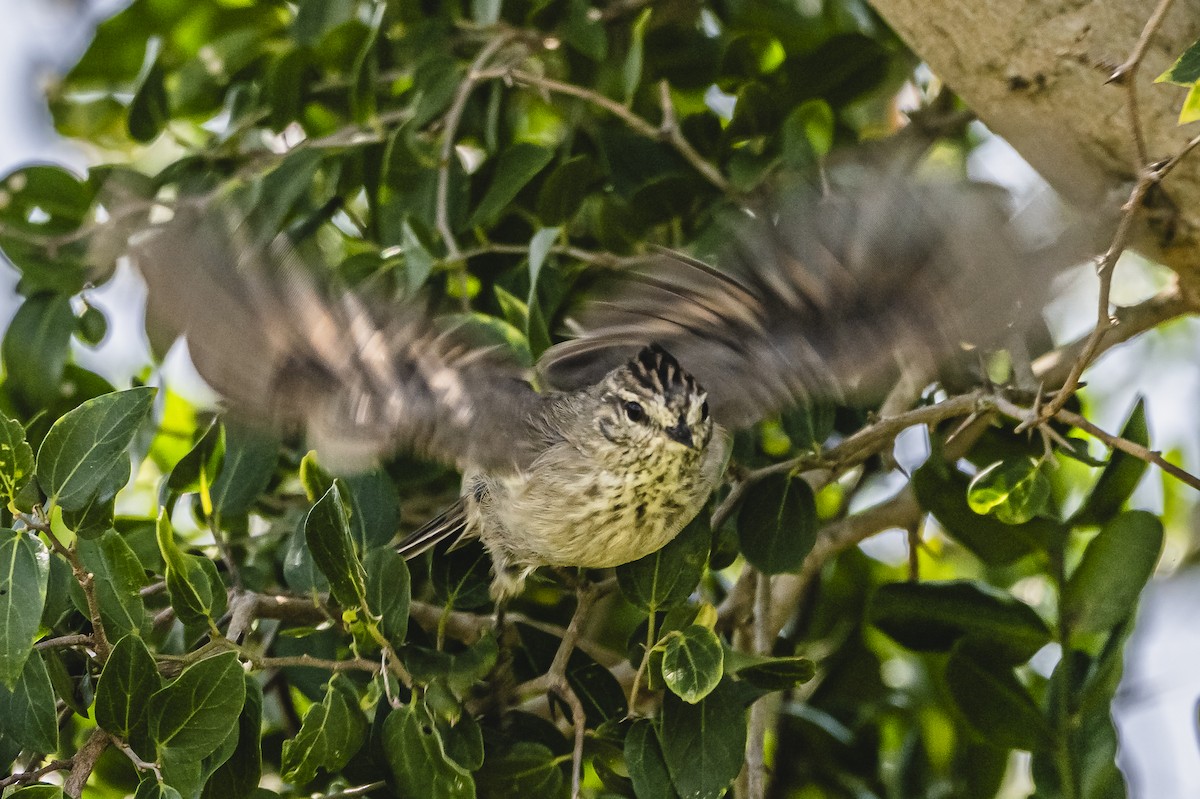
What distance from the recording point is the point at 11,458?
1989 millimetres

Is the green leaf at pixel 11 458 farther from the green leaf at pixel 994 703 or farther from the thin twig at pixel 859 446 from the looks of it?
the green leaf at pixel 994 703

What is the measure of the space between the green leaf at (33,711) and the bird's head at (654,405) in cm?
119

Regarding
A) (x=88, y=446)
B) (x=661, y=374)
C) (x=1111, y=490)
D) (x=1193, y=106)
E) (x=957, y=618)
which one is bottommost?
(x=957, y=618)

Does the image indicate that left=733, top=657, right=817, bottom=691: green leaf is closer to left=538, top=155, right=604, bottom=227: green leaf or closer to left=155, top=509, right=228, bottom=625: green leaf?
left=155, top=509, right=228, bottom=625: green leaf

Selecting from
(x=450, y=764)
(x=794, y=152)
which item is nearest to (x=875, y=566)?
(x=794, y=152)

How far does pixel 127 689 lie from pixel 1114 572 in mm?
1715

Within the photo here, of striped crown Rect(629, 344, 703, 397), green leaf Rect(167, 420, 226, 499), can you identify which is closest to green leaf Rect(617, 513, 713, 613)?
striped crown Rect(629, 344, 703, 397)

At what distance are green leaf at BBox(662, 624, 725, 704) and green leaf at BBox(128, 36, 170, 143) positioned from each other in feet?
5.73

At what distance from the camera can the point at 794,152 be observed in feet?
8.78

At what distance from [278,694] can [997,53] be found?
1879 mm

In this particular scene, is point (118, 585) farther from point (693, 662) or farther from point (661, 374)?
point (661, 374)

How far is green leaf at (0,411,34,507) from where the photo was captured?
1.99 meters

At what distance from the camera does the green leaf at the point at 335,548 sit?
1999 mm

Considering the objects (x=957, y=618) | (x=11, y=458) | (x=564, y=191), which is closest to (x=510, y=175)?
(x=564, y=191)
